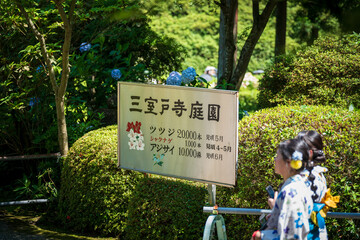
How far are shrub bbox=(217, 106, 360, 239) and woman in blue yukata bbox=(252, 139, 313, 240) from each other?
1.15 meters

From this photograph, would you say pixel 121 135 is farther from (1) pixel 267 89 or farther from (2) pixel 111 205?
(1) pixel 267 89

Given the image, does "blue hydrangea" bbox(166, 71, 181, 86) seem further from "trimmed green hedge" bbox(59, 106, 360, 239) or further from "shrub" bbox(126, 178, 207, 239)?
"shrub" bbox(126, 178, 207, 239)

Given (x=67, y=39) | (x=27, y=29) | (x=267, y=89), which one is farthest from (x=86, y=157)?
(x=267, y=89)

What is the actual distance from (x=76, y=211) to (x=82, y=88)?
7.41 feet

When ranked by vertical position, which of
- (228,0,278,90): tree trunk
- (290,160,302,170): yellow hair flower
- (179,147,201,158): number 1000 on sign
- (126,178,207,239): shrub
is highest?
(228,0,278,90): tree trunk

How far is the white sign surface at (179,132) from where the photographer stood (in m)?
3.65

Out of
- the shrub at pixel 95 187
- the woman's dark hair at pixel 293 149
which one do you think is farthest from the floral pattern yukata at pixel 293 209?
the shrub at pixel 95 187

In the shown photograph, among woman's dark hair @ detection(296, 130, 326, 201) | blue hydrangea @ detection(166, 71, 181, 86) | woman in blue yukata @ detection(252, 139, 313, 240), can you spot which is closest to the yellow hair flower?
woman in blue yukata @ detection(252, 139, 313, 240)

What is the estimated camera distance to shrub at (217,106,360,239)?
3.83 meters

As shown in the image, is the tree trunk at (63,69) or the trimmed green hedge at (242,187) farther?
the tree trunk at (63,69)

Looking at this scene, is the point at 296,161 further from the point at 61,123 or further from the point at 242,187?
the point at 61,123

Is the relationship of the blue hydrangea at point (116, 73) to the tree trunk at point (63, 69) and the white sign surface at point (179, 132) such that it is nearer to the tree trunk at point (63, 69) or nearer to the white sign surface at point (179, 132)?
the tree trunk at point (63, 69)

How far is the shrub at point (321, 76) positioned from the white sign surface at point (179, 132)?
2.68m

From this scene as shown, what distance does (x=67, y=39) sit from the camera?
5086 millimetres
